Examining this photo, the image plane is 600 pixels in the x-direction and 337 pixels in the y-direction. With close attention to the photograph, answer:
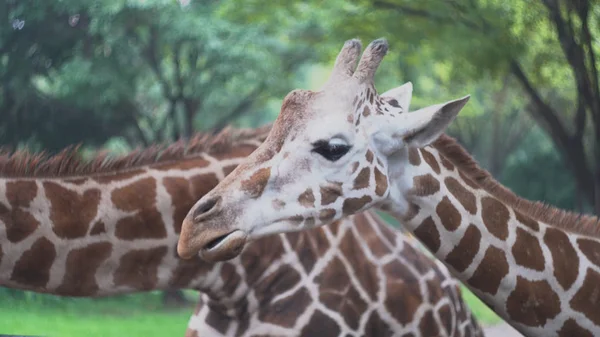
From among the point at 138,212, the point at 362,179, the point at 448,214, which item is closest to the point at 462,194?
the point at 448,214

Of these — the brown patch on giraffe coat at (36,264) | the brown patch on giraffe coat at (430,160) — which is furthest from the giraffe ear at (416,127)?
the brown patch on giraffe coat at (36,264)

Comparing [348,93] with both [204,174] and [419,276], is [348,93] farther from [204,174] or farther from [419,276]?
[419,276]

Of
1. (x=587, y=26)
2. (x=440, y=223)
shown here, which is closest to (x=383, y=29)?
(x=587, y=26)

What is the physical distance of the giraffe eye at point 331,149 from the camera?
139 centimetres

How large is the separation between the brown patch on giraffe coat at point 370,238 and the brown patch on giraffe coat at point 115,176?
663 millimetres

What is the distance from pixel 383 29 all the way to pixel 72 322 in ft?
8.09

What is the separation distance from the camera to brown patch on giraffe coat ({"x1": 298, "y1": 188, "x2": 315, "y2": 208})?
1380 millimetres

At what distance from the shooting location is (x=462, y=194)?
1.58m

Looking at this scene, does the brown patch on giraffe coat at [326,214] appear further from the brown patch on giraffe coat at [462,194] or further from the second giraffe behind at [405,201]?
the brown patch on giraffe coat at [462,194]

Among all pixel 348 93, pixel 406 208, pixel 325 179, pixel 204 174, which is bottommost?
pixel 204 174

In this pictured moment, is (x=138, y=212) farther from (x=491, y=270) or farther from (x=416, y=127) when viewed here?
(x=491, y=270)

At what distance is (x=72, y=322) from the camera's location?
3.79 m

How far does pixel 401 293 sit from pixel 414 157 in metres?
0.63

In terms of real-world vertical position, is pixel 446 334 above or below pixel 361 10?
above
